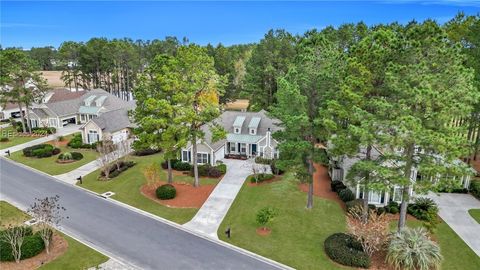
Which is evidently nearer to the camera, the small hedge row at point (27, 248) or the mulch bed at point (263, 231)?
the small hedge row at point (27, 248)

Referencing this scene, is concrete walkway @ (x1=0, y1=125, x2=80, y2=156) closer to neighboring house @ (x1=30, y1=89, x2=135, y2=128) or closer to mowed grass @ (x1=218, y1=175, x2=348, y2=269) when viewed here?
neighboring house @ (x1=30, y1=89, x2=135, y2=128)

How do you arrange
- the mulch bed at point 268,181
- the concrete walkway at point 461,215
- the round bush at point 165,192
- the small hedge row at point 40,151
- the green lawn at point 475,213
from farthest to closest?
the small hedge row at point 40,151 < the mulch bed at point 268,181 < the round bush at point 165,192 < the green lawn at point 475,213 < the concrete walkway at point 461,215

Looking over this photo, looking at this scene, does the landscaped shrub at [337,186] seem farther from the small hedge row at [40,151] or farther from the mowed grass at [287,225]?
the small hedge row at [40,151]

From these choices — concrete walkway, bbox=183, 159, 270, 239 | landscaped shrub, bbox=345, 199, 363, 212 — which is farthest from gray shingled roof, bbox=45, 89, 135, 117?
landscaped shrub, bbox=345, 199, 363, 212

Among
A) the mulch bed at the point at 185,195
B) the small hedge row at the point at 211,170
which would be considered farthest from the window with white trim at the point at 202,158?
the mulch bed at the point at 185,195

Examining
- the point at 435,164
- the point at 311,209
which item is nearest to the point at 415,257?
the point at 435,164

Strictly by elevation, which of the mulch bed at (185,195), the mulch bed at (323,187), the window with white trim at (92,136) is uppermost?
the window with white trim at (92,136)

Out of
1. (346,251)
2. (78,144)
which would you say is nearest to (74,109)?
(78,144)
